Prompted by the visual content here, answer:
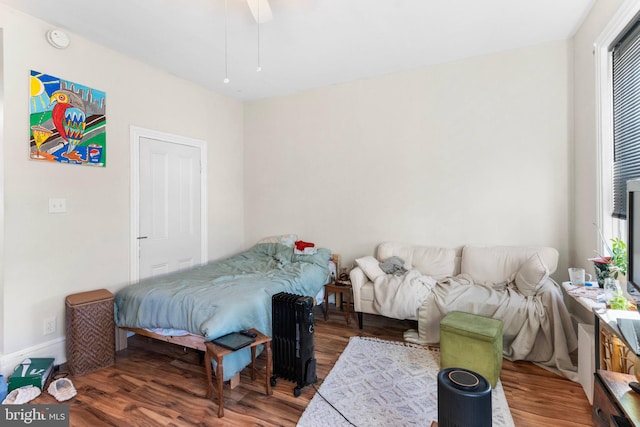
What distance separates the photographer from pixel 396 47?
10.0 ft

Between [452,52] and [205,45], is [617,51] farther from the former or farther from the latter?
[205,45]

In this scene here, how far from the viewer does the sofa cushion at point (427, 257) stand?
3.31 meters

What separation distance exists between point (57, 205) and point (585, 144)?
14.8 ft

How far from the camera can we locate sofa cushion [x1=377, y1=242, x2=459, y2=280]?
331cm

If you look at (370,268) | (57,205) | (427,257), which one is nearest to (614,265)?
(427,257)

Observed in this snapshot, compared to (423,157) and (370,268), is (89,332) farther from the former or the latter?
(423,157)

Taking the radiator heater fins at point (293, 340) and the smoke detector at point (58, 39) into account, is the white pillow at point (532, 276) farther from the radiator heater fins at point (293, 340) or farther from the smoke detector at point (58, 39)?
the smoke detector at point (58, 39)

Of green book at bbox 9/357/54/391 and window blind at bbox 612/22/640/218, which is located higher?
window blind at bbox 612/22/640/218

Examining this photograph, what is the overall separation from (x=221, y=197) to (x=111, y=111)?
1661 millimetres

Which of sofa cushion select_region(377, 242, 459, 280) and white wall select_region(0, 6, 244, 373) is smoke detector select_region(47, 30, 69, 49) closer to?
white wall select_region(0, 6, 244, 373)

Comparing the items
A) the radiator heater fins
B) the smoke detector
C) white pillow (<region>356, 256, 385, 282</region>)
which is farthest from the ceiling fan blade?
white pillow (<region>356, 256, 385, 282</region>)

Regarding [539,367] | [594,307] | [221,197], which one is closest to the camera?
[594,307]

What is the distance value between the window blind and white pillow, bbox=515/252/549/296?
637mm

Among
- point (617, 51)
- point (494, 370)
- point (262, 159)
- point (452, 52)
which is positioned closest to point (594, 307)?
point (494, 370)
